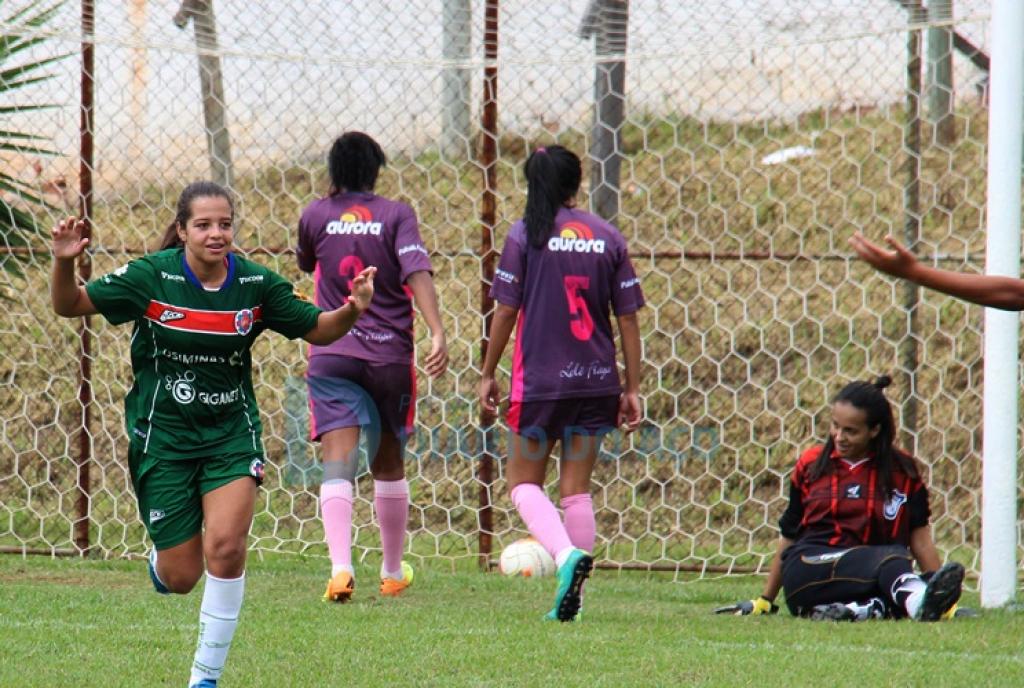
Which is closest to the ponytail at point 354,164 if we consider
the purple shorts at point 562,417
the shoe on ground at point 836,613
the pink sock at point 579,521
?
the purple shorts at point 562,417

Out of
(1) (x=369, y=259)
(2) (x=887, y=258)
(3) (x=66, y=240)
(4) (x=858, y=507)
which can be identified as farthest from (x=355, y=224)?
(2) (x=887, y=258)

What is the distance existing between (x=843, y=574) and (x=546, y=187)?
186 cm

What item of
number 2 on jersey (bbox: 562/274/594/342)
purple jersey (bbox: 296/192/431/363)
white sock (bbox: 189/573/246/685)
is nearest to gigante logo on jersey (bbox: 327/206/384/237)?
purple jersey (bbox: 296/192/431/363)

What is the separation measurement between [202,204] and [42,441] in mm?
4770

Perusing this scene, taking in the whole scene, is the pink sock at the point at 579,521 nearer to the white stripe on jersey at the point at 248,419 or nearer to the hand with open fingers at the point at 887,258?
the white stripe on jersey at the point at 248,419

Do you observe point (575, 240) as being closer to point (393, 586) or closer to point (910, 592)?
point (393, 586)

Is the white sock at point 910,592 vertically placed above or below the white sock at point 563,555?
below

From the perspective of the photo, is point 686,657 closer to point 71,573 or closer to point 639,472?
point 71,573

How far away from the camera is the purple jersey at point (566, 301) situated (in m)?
5.26

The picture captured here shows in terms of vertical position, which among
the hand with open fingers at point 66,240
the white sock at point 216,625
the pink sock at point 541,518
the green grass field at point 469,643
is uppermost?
the hand with open fingers at point 66,240

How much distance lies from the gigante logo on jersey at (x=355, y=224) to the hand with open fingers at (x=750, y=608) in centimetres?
205

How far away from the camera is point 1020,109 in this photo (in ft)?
17.8

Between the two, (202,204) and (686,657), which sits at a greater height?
(202,204)

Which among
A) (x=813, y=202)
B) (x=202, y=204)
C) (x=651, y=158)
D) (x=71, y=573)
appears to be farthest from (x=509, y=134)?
(x=202, y=204)
